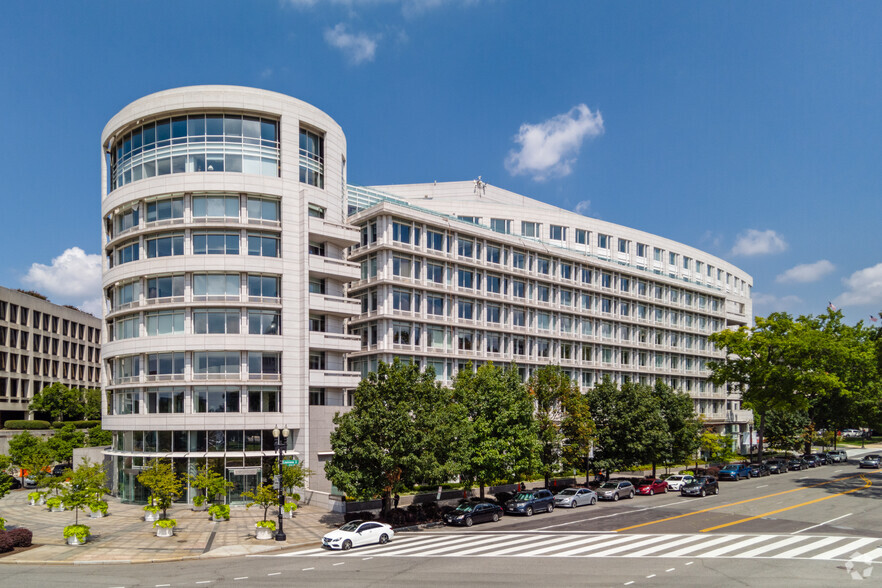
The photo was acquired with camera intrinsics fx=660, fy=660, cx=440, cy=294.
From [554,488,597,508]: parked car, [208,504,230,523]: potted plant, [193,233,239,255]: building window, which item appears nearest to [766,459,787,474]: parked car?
[554,488,597,508]: parked car

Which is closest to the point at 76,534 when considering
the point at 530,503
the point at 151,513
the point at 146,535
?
the point at 146,535

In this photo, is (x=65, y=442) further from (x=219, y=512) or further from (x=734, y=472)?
(x=734, y=472)

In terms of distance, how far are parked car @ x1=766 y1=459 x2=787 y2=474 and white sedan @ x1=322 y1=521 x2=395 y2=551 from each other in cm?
5388

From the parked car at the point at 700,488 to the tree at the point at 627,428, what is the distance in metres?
4.65

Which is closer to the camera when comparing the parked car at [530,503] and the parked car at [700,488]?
the parked car at [530,503]

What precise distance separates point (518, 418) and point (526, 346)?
2752 centimetres

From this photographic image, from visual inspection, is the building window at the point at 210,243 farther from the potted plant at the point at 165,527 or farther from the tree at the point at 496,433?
the tree at the point at 496,433

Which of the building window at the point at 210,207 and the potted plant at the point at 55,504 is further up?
the building window at the point at 210,207

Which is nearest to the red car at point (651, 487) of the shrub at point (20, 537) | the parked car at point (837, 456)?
the parked car at point (837, 456)

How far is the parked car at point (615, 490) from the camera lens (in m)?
52.4

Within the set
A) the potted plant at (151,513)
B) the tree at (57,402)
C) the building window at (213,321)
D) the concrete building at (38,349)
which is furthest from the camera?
the tree at (57,402)

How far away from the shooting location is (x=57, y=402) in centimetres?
9781

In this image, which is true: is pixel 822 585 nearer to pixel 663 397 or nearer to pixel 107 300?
pixel 663 397

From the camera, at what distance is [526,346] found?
242 ft
